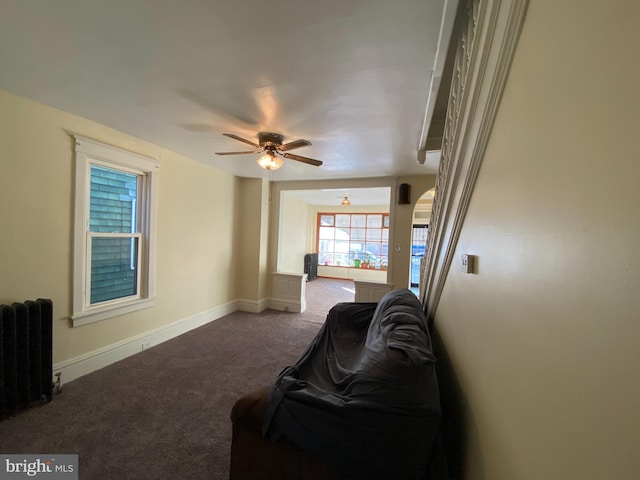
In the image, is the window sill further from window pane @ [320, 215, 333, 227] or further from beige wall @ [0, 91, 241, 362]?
window pane @ [320, 215, 333, 227]

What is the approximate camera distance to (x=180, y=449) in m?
1.71

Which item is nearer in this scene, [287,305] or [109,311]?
[109,311]

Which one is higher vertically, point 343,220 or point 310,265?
point 343,220

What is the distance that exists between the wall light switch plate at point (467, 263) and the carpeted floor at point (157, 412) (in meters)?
1.78

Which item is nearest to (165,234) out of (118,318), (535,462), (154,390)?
(118,318)

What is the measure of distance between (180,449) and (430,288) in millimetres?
2059

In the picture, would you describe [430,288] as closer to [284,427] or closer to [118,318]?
[284,427]

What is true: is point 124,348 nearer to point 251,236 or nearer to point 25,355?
point 25,355

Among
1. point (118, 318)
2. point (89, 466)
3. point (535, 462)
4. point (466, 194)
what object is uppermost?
point (466, 194)

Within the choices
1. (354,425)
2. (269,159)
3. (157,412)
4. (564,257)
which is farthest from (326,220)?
(564,257)

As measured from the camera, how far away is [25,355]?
1.95 metres

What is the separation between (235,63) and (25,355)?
2538 millimetres

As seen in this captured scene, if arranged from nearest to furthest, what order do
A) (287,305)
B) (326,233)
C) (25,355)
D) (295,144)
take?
(25,355)
(295,144)
(287,305)
(326,233)

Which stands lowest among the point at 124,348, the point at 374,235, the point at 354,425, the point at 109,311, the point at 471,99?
the point at 124,348
